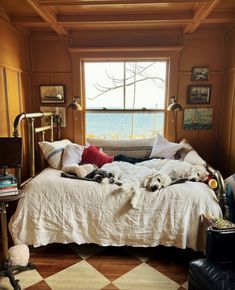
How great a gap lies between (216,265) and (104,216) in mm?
938

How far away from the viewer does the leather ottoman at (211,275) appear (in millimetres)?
1199

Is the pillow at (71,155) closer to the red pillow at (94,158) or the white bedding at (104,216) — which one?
the red pillow at (94,158)

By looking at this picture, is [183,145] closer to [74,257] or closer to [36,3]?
[74,257]

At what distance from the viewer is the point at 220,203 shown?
1914mm

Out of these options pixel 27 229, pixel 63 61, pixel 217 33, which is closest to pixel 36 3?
pixel 63 61

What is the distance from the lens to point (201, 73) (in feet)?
10.7

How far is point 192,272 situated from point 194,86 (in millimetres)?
2611

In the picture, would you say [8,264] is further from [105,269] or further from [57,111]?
[57,111]

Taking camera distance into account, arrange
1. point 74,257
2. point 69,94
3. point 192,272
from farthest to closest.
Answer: point 69,94, point 74,257, point 192,272

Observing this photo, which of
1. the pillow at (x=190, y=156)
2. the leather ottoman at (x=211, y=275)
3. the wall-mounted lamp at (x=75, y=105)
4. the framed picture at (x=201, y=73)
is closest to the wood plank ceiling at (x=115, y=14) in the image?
the framed picture at (x=201, y=73)

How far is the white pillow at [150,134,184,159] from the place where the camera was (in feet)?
9.64

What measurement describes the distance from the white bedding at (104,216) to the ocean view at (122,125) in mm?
1658

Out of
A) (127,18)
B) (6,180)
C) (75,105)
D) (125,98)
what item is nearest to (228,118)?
(125,98)

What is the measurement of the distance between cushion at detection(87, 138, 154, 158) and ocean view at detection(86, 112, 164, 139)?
1.09 ft
